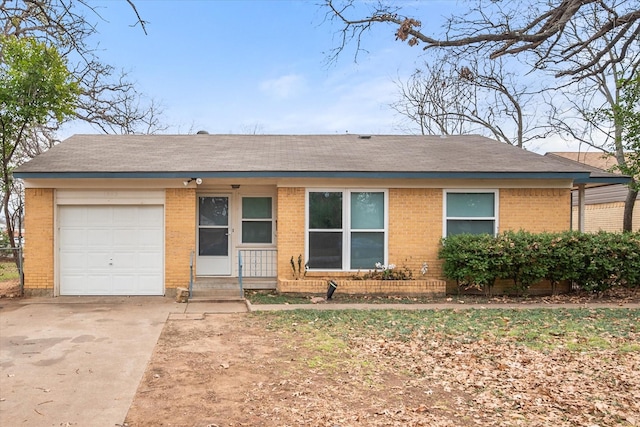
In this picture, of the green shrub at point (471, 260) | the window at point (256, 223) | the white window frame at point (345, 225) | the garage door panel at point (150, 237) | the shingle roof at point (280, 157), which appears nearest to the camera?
the green shrub at point (471, 260)

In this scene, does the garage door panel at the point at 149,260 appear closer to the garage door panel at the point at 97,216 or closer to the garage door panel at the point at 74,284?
the garage door panel at the point at 97,216

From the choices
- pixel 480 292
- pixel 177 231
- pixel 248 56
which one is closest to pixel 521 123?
pixel 248 56

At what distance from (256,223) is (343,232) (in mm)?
2434

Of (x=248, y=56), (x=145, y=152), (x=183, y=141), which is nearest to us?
(x=145, y=152)

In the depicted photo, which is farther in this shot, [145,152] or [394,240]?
[145,152]

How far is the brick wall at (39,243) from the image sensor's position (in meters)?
10.6

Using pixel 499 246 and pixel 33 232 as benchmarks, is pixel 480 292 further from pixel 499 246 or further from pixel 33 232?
pixel 33 232

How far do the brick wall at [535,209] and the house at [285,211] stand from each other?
0.02 m

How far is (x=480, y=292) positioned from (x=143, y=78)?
16828 mm

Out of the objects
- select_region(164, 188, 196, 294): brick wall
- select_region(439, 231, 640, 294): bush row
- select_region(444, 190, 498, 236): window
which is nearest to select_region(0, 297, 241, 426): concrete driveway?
select_region(164, 188, 196, 294): brick wall

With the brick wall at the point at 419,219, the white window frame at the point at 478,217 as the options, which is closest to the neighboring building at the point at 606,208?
the brick wall at the point at 419,219

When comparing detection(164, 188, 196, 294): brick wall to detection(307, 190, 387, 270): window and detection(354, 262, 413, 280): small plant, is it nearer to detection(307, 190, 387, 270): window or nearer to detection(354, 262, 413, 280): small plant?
detection(307, 190, 387, 270): window

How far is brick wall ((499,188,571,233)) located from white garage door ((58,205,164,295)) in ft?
26.9

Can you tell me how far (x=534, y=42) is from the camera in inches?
258
